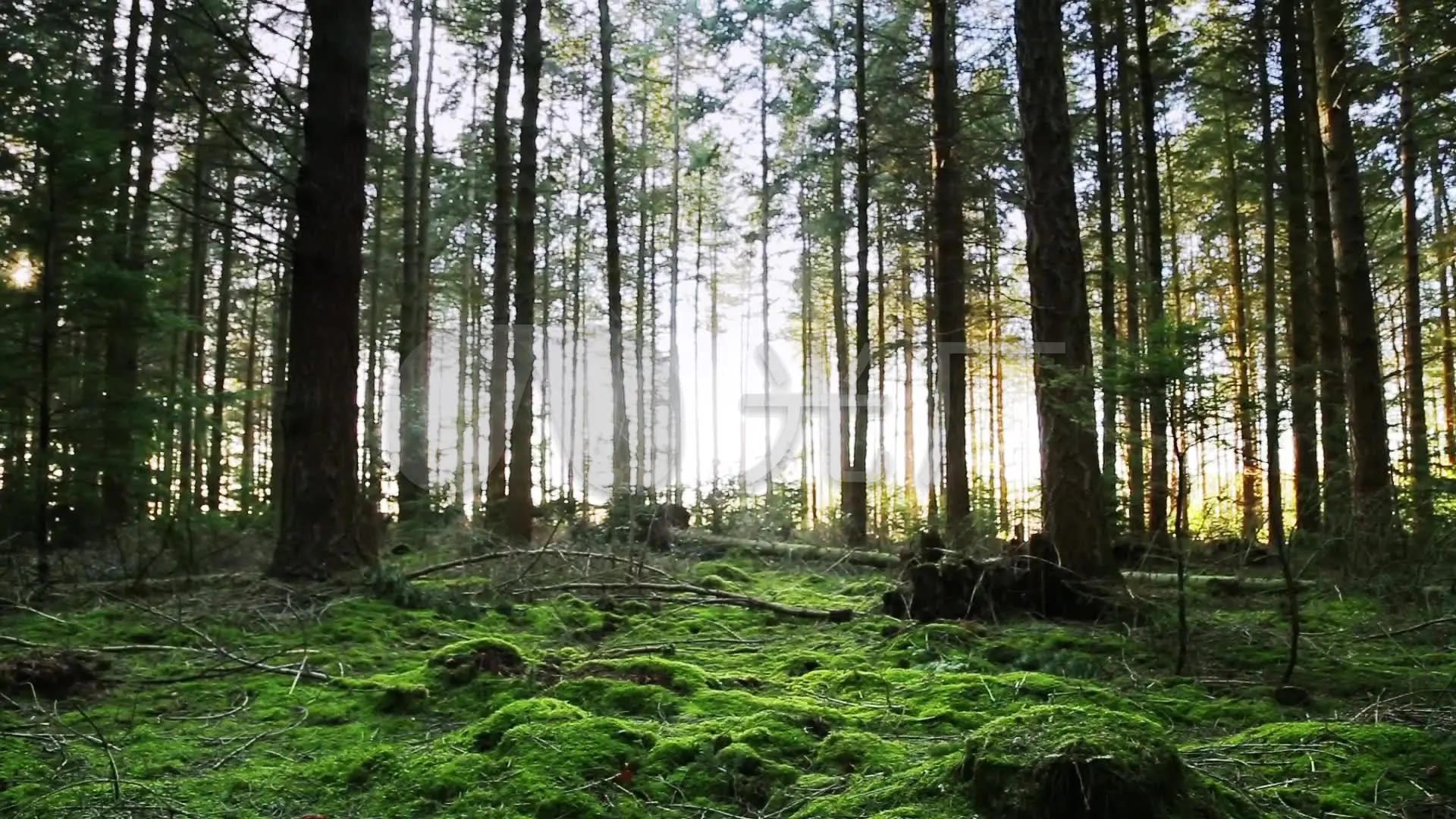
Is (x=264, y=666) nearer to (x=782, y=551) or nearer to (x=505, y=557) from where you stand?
(x=505, y=557)

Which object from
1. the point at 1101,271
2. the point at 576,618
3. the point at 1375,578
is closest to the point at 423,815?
the point at 576,618

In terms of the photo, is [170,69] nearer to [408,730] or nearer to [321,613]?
[321,613]

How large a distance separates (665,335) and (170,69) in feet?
66.2

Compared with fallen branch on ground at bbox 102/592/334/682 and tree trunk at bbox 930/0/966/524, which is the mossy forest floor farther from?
tree trunk at bbox 930/0/966/524

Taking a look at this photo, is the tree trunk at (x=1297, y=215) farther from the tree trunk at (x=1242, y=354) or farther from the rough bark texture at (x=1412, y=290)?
the rough bark texture at (x=1412, y=290)

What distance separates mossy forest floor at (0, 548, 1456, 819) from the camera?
2703 millimetres

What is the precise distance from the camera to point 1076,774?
2.37m

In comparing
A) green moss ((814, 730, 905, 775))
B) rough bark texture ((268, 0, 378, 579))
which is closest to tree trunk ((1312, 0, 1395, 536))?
green moss ((814, 730, 905, 775))

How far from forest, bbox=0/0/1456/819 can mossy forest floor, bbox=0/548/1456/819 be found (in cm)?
3

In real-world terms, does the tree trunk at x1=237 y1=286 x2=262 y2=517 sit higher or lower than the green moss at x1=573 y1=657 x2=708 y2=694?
higher

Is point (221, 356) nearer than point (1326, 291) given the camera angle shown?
No

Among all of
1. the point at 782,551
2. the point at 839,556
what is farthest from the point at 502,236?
the point at 839,556

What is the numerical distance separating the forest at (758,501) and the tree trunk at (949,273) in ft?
0.25

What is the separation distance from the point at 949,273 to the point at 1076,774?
398 inches
